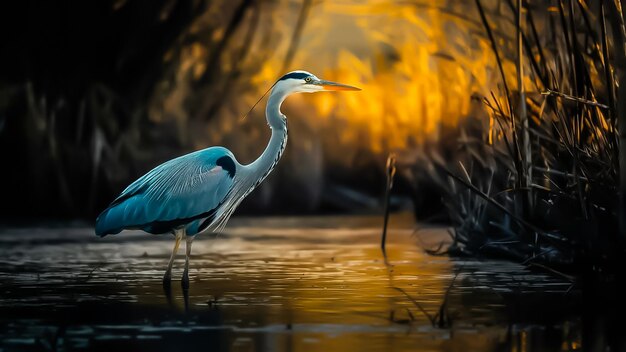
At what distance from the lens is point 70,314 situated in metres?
8.80

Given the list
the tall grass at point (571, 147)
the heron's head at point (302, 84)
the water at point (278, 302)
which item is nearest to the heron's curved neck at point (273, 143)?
the heron's head at point (302, 84)

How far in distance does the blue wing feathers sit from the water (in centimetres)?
46

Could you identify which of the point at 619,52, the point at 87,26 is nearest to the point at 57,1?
the point at 87,26

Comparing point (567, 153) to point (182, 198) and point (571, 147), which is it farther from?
point (182, 198)

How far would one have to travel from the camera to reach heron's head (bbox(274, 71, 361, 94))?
12227 mm

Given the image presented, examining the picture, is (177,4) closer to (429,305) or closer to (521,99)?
(521,99)

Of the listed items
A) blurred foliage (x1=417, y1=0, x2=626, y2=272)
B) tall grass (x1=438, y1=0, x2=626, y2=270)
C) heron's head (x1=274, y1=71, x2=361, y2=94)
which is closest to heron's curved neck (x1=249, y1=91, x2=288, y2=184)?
heron's head (x1=274, y1=71, x2=361, y2=94)

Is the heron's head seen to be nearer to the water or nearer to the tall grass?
the tall grass

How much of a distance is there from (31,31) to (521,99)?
1292 cm

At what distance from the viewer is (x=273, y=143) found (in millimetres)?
12000

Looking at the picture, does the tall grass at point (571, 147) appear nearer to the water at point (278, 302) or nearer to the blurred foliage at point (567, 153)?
the blurred foliage at point (567, 153)

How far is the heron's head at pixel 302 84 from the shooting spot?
481 inches

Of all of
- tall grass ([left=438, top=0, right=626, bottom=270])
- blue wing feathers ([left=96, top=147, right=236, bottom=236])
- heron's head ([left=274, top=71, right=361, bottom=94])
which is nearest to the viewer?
tall grass ([left=438, top=0, right=626, bottom=270])

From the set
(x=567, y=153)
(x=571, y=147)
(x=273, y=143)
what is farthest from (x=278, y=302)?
(x=567, y=153)
